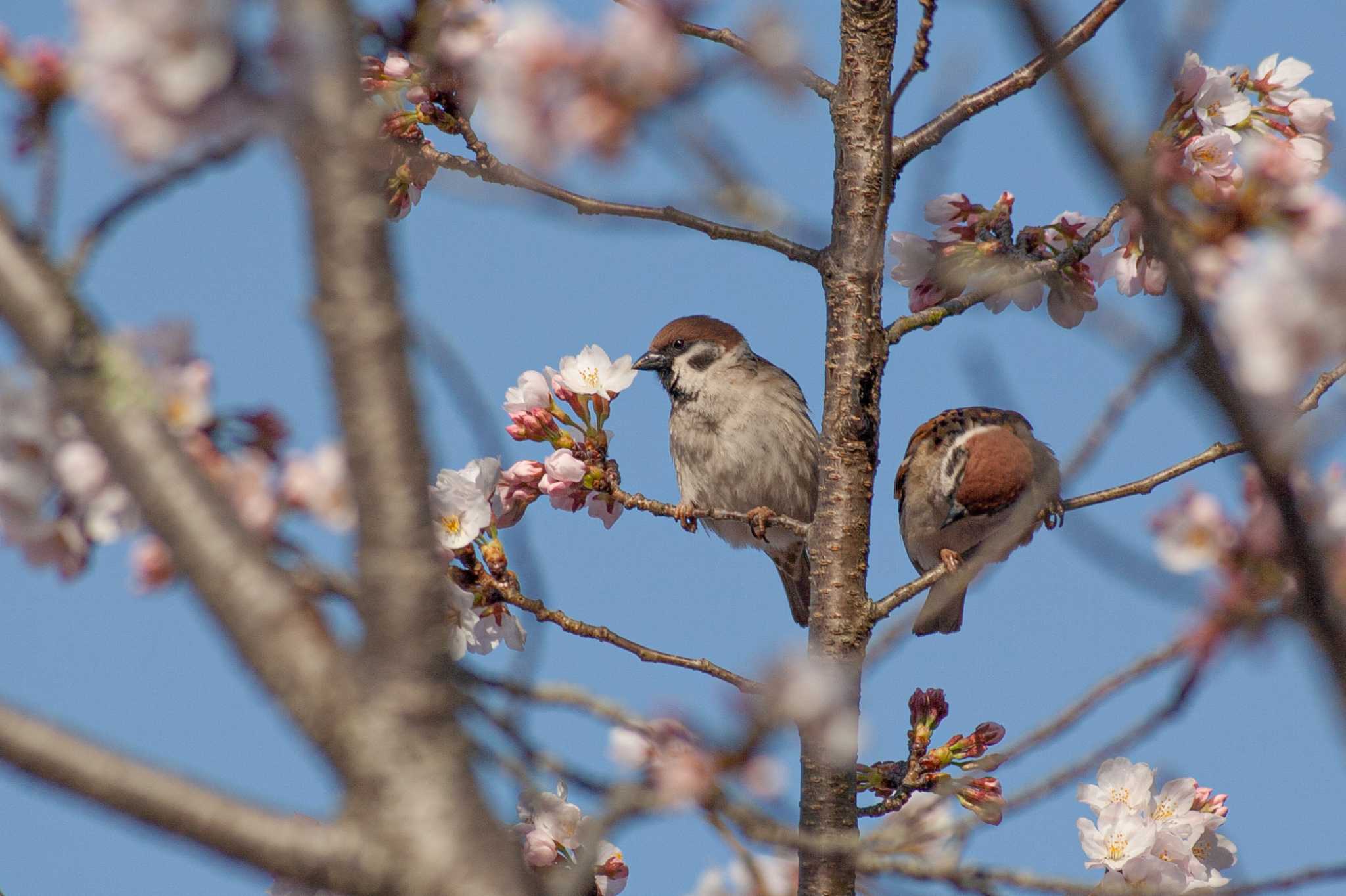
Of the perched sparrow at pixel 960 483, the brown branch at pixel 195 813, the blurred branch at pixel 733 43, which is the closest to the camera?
the brown branch at pixel 195 813

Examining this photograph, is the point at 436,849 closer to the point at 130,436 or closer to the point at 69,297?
the point at 130,436

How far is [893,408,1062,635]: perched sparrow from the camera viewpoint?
5.50 meters

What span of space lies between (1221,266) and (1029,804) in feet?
2.78

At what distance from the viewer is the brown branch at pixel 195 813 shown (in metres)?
1.25

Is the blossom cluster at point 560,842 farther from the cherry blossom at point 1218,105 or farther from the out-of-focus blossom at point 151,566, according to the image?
the cherry blossom at point 1218,105

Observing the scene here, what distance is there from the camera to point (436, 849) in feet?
4.28

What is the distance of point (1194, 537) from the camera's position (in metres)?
1.77

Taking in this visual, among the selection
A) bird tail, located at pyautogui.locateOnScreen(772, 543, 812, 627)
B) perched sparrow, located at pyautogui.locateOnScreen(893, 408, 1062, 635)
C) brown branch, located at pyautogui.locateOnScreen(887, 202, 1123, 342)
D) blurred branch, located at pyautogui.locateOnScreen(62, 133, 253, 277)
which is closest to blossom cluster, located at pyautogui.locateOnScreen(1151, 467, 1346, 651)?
blurred branch, located at pyautogui.locateOnScreen(62, 133, 253, 277)

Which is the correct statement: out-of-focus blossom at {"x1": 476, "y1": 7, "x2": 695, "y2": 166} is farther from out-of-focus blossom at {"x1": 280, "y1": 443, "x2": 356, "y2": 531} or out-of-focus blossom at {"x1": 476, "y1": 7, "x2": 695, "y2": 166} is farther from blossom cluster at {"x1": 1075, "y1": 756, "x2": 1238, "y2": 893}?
blossom cluster at {"x1": 1075, "y1": 756, "x2": 1238, "y2": 893}

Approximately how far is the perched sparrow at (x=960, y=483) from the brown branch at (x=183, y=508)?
12.4 ft

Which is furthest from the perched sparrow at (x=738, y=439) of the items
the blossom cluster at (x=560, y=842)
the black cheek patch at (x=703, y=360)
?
the blossom cluster at (x=560, y=842)

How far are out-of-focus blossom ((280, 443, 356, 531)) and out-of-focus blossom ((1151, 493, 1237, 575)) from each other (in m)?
1.10

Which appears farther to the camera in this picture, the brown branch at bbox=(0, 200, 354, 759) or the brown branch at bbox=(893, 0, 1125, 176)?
the brown branch at bbox=(893, 0, 1125, 176)

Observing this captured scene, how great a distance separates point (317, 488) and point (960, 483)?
4.15 m
